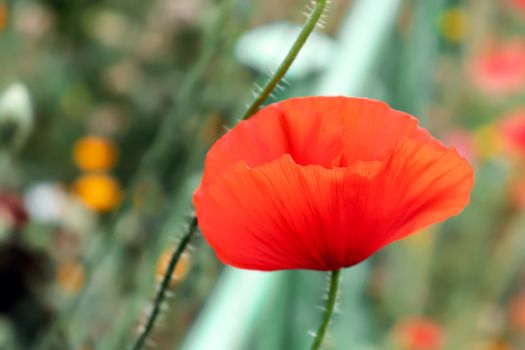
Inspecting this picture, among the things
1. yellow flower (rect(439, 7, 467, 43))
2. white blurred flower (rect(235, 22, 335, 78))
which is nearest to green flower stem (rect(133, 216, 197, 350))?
white blurred flower (rect(235, 22, 335, 78))

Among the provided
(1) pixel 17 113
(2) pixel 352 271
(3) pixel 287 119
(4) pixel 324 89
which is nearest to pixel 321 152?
(3) pixel 287 119

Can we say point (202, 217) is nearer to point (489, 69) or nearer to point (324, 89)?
point (324, 89)

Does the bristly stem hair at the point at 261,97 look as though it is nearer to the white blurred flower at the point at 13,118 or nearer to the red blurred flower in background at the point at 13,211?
the white blurred flower at the point at 13,118

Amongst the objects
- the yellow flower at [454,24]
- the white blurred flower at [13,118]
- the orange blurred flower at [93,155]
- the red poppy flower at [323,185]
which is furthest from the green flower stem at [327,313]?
the yellow flower at [454,24]

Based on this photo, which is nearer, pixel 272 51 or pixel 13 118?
pixel 13 118

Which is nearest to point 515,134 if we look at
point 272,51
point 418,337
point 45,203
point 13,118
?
point 418,337

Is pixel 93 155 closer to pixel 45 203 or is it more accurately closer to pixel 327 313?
pixel 45 203

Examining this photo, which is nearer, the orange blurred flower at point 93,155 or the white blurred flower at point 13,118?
the white blurred flower at point 13,118
